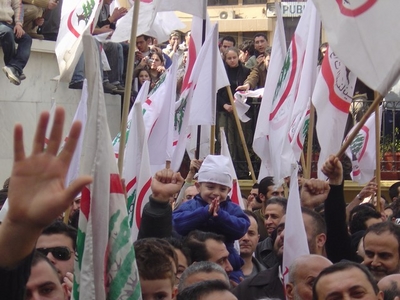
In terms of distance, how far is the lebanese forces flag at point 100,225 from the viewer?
4.34 meters

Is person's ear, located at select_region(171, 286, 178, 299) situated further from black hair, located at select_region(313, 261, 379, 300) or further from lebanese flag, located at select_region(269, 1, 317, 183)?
lebanese flag, located at select_region(269, 1, 317, 183)

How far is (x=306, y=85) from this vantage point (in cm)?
945

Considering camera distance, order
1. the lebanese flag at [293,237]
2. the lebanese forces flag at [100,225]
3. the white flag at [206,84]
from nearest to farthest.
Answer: the lebanese forces flag at [100,225], the lebanese flag at [293,237], the white flag at [206,84]

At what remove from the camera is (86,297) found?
4.27 metres

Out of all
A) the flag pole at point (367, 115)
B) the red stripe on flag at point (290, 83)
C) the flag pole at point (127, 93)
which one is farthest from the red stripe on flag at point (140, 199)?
the red stripe on flag at point (290, 83)

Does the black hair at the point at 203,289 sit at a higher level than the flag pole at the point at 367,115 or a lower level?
lower

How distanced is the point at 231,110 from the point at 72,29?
16.4ft

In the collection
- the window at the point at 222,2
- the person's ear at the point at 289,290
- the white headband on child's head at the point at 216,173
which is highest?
the window at the point at 222,2

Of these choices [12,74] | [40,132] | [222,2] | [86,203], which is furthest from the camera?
[222,2]

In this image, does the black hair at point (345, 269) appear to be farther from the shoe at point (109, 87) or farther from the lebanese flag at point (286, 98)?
the shoe at point (109, 87)

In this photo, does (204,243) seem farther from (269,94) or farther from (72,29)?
(269,94)

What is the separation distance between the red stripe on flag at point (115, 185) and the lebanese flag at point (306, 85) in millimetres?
5007

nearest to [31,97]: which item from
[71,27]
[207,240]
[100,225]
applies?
[71,27]

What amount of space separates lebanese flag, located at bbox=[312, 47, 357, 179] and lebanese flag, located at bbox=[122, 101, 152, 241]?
1.42 metres
